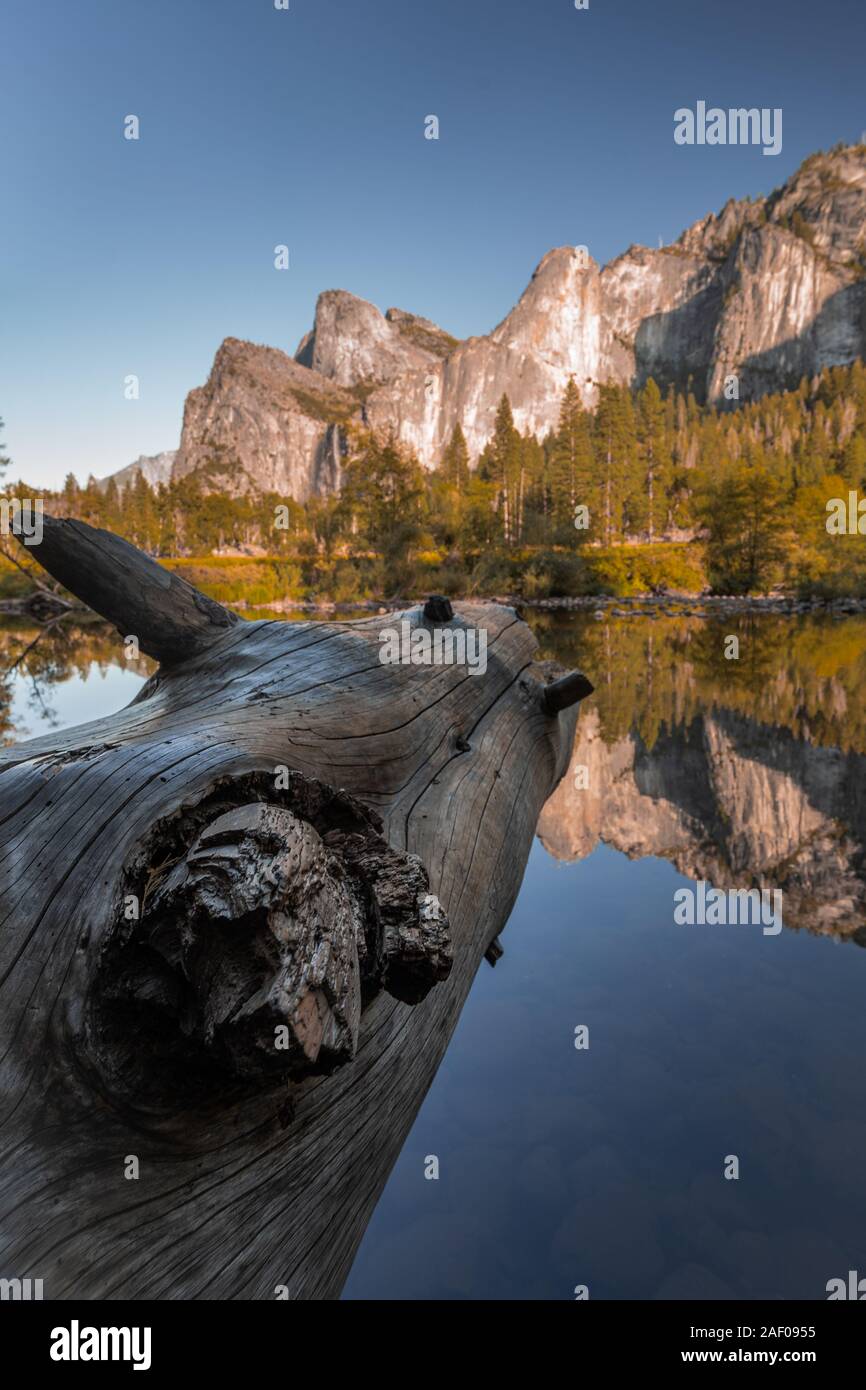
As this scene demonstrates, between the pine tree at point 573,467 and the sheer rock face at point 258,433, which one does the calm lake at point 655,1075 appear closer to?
the pine tree at point 573,467

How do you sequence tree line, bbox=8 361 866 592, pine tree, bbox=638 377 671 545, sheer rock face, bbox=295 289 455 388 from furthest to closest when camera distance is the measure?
sheer rock face, bbox=295 289 455 388 < pine tree, bbox=638 377 671 545 < tree line, bbox=8 361 866 592

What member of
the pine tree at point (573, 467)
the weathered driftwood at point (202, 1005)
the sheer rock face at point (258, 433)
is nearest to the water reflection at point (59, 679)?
the weathered driftwood at point (202, 1005)

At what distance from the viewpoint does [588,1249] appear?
214 cm

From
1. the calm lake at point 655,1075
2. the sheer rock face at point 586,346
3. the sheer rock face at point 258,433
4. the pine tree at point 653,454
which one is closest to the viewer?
the calm lake at point 655,1075

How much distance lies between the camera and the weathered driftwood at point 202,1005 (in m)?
1.20

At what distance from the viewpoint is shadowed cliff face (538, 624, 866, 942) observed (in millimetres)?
4539

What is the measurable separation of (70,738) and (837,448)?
93.6m

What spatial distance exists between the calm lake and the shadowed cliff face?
0.03m

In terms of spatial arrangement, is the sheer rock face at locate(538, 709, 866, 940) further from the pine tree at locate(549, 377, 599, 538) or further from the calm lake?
the pine tree at locate(549, 377, 599, 538)

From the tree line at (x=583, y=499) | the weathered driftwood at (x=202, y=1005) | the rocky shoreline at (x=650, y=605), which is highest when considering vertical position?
the tree line at (x=583, y=499)

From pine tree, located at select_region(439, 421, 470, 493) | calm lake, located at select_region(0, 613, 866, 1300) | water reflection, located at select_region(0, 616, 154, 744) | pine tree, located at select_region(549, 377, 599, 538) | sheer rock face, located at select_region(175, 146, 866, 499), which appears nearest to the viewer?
calm lake, located at select_region(0, 613, 866, 1300)

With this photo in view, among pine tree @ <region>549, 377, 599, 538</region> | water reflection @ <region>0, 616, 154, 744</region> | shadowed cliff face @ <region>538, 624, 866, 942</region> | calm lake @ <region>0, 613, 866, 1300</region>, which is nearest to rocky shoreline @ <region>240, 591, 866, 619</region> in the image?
water reflection @ <region>0, 616, 154, 744</region>

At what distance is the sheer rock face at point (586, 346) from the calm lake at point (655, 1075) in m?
146

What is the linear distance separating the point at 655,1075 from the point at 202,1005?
2.22m
